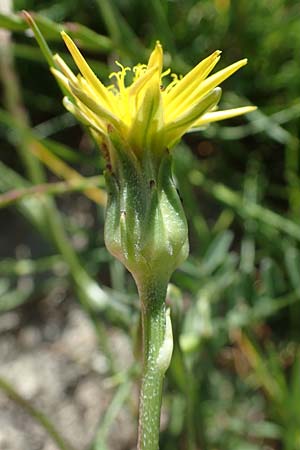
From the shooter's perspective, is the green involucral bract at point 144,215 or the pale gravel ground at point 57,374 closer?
the green involucral bract at point 144,215

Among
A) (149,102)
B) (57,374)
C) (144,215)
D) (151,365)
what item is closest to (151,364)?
(151,365)

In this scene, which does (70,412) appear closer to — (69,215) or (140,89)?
(69,215)

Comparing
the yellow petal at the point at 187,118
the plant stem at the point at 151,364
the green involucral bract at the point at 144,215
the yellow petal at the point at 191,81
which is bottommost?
the plant stem at the point at 151,364

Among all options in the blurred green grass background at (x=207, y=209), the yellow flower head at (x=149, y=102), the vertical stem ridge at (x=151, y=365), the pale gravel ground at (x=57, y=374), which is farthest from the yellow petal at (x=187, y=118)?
the pale gravel ground at (x=57, y=374)

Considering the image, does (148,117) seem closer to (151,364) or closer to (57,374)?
(151,364)

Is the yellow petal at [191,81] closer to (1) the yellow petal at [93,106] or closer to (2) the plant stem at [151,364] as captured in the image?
(1) the yellow petal at [93,106]
